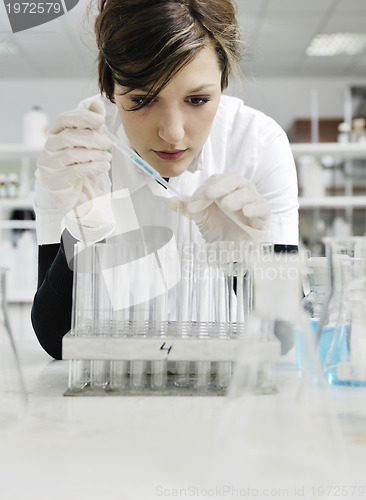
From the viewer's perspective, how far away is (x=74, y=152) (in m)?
0.89

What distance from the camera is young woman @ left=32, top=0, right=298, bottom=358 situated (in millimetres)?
870

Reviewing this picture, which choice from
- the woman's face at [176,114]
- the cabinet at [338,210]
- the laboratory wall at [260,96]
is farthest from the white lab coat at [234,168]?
the laboratory wall at [260,96]

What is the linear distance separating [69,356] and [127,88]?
22.3 inches

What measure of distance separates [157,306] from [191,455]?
0.23m

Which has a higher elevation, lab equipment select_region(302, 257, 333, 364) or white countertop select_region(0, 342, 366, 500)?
lab equipment select_region(302, 257, 333, 364)

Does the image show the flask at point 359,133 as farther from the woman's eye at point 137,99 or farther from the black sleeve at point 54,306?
the black sleeve at point 54,306

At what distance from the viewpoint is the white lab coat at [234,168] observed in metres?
1.17

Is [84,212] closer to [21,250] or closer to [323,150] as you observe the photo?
[21,250]

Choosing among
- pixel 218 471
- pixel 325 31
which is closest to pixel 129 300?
pixel 218 471

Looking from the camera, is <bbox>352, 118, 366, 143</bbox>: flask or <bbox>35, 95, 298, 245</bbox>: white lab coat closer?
<bbox>35, 95, 298, 245</bbox>: white lab coat

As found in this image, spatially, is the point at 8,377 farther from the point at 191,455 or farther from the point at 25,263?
the point at 25,263

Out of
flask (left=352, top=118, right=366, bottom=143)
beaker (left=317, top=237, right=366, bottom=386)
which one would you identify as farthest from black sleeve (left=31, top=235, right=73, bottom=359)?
flask (left=352, top=118, right=366, bottom=143)

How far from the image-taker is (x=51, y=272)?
945mm

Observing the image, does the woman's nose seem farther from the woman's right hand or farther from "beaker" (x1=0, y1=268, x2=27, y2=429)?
"beaker" (x1=0, y1=268, x2=27, y2=429)
